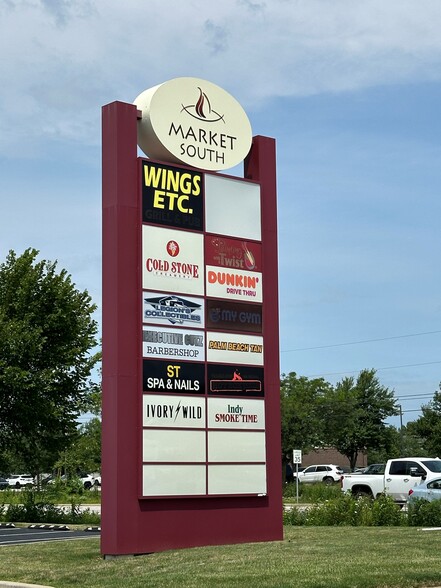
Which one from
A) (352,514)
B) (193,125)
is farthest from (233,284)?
(352,514)

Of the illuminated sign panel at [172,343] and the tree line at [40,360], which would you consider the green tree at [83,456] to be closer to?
the tree line at [40,360]

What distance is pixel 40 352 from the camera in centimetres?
4022

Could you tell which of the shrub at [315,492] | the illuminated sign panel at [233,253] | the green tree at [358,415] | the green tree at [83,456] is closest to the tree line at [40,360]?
the shrub at [315,492]

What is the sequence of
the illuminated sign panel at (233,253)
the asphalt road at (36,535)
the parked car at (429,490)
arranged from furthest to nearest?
the parked car at (429,490)
the asphalt road at (36,535)
the illuminated sign panel at (233,253)

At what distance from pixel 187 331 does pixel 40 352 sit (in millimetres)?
23005

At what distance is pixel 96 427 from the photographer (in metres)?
73.6

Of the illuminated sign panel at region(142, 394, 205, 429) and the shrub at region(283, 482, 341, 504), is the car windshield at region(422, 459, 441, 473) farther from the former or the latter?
the illuminated sign panel at region(142, 394, 205, 429)

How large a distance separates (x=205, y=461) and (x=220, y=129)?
659cm

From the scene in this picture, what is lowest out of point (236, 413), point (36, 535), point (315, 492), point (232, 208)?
point (36, 535)

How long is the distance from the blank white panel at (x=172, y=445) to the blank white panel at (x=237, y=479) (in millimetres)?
468

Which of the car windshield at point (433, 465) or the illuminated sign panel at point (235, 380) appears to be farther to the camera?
the car windshield at point (433, 465)

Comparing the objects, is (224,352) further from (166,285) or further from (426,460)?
(426,460)

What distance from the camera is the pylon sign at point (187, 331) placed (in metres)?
17.3

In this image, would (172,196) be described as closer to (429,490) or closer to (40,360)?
(429,490)
